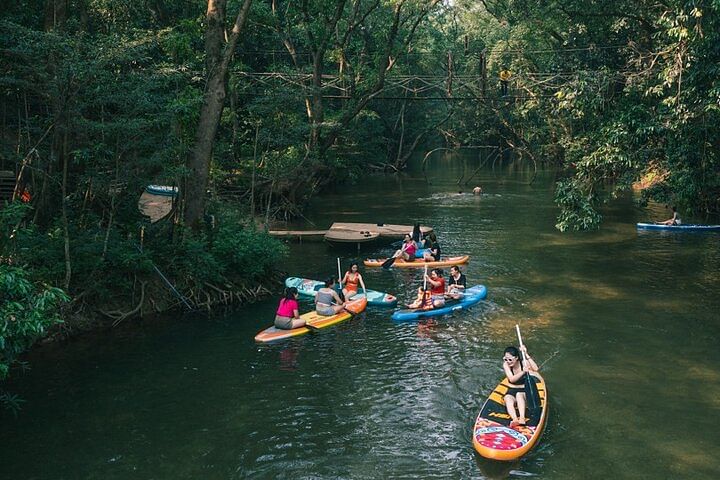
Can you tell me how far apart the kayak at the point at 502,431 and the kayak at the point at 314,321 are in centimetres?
583

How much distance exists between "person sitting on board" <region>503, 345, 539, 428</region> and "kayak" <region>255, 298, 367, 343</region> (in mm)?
6193

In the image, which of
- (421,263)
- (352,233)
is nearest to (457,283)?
(421,263)

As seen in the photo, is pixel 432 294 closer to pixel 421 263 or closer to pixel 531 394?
pixel 421 263

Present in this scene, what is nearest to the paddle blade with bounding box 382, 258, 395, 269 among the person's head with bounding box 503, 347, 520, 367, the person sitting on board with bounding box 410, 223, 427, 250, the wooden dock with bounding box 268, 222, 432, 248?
the person sitting on board with bounding box 410, 223, 427, 250

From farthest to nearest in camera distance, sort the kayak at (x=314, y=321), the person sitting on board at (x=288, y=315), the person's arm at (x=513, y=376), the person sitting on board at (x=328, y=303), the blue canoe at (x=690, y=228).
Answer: the blue canoe at (x=690, y=228)
the person sitting on board at (x=328, y=303)
the person sitting on board at (x=288, y=315)
the kayak at (x=314, y=321)
the person's arm at (x=513, y=376)

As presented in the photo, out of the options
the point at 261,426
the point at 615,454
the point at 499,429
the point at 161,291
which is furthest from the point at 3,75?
the point at 615,454

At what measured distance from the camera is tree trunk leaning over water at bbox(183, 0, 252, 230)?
18703 mm

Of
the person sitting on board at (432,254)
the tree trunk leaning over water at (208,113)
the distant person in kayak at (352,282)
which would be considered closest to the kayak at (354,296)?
the distant person in kayak at (352,282)

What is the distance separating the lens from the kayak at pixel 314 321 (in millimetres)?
15555

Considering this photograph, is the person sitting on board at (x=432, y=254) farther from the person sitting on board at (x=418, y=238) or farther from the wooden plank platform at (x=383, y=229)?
the wooden plank platform at (x=383, y=229)

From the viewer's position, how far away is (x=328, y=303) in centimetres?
1717

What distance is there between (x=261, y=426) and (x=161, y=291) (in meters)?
7.45

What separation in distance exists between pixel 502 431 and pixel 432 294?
26.7ft

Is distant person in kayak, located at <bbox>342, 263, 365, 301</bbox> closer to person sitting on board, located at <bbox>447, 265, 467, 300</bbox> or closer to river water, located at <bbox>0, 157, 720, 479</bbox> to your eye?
river water, located at <bbox>0, 157, 720, 479</bbox>
